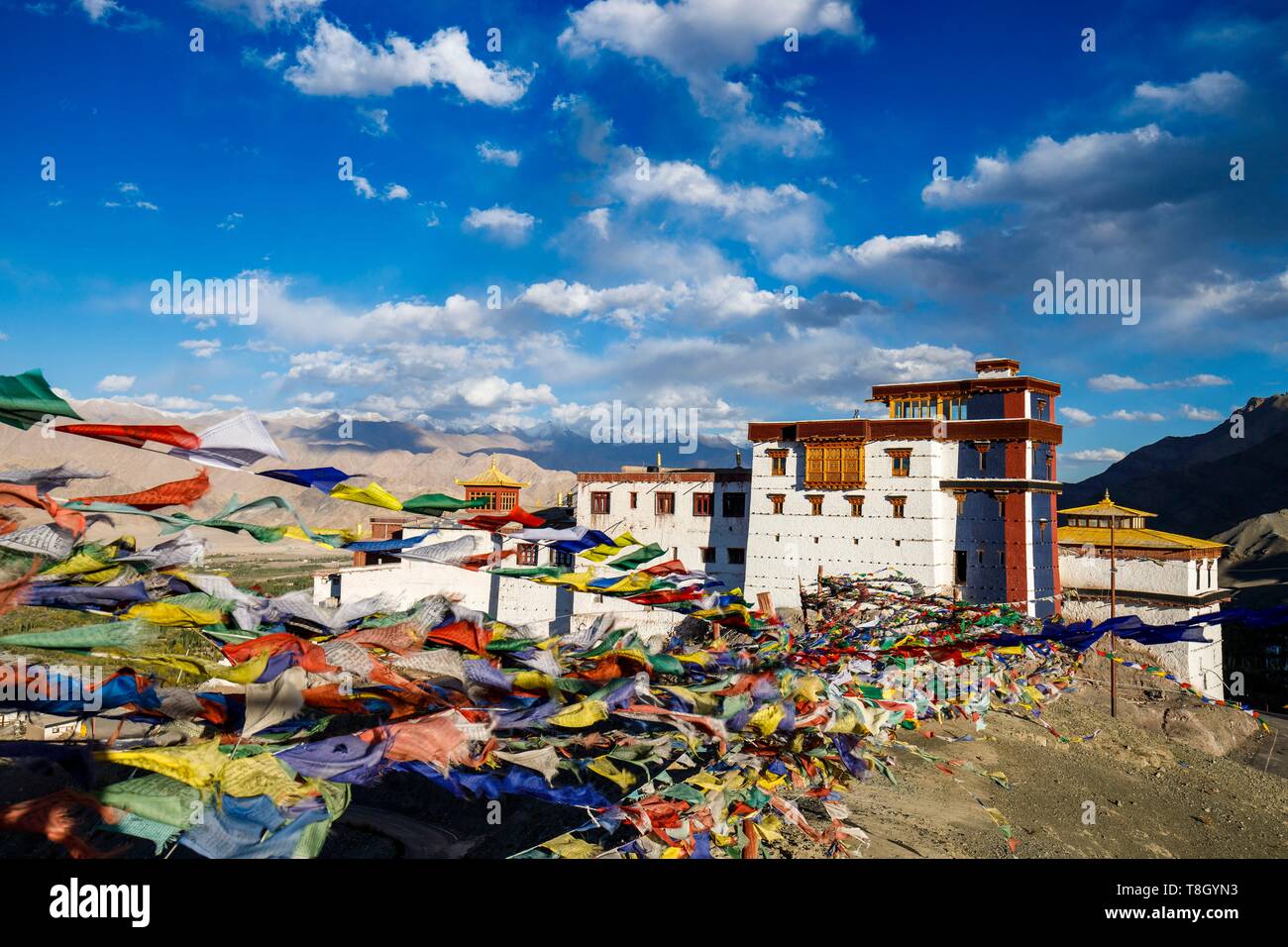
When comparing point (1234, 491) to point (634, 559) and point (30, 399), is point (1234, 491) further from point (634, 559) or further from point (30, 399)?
point (30, 399)

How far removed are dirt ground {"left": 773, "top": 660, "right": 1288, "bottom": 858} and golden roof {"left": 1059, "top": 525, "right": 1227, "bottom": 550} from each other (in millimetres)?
12579

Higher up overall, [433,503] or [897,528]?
[433,503]

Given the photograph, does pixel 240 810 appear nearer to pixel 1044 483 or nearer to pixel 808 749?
pixel 808 749

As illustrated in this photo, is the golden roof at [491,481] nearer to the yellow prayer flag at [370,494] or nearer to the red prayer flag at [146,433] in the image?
the yellow prayer flag at [370,494]

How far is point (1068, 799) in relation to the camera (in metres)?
15.8

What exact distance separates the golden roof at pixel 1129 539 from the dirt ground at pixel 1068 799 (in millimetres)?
12579

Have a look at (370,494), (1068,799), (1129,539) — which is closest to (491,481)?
(1068,799)

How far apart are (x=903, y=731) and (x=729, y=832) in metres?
11.4

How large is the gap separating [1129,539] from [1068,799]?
23.4 meters

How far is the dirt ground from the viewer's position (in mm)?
13000

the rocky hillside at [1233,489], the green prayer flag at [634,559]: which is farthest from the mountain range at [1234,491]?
the green prayer flag at [634,559]

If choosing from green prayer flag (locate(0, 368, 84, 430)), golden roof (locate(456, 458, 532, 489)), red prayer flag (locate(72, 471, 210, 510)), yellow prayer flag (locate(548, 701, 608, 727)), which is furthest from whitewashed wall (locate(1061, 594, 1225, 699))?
green prayer flag (locate(0, 368, 84, 430))

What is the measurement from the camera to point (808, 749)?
33.4 ft
